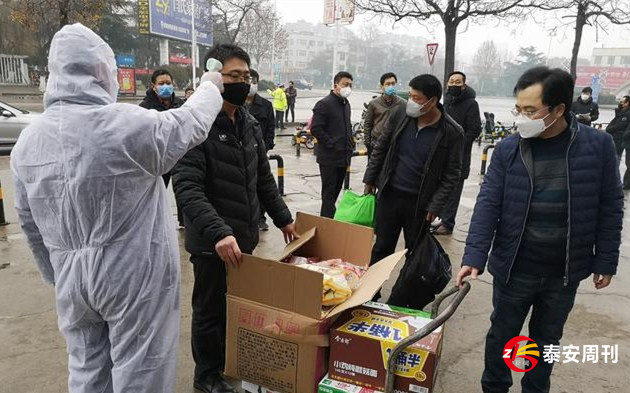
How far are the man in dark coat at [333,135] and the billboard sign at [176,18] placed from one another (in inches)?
870

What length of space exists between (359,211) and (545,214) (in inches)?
56.1

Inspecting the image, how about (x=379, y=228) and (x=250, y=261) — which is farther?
(x=379, y=228)

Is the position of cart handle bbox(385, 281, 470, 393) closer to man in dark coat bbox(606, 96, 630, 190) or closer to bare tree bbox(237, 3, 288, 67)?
man in dark coat bbox(606, 96, 630, 190)

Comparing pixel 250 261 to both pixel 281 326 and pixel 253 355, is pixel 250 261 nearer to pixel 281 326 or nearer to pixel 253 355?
pixel 281 326

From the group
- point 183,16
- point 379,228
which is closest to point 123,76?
point 183,16

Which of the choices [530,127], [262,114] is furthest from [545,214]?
[262,114]

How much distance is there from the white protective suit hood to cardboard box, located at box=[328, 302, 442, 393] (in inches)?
52.9

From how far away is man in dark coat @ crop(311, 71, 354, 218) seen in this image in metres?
5.38

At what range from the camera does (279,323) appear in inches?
80.0

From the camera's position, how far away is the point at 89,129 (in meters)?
1.61

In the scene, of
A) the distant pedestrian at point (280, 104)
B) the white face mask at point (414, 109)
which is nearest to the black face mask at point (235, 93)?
the white face mask at point (414, 109)

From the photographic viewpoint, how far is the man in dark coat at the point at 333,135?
17.6 feet

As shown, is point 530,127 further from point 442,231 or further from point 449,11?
point 449,11

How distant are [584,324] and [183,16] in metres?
27.3
